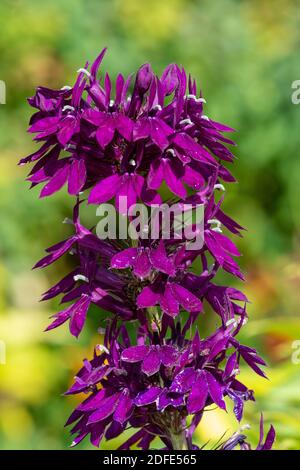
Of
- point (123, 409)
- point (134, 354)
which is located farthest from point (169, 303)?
point (123, 409)

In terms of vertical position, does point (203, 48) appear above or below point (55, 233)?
above

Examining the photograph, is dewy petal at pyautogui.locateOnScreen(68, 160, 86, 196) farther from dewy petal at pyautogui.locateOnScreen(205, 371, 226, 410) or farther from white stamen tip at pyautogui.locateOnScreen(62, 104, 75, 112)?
dewy petal at pyautogui.locateOnScreen(205, 371, 226, 410)

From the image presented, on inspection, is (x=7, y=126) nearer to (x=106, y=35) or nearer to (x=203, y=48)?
(x=106, y=35)

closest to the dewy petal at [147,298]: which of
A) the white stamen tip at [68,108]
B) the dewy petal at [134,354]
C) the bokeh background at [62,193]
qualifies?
the dewy petal at [134,354]

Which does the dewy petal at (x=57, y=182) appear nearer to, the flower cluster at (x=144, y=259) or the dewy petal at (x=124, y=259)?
the flower cluster at (x=144, y=259)

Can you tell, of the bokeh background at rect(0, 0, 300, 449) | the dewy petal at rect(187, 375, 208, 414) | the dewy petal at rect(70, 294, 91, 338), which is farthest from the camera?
the bokeh background at rect(0, 0, 300, 449)

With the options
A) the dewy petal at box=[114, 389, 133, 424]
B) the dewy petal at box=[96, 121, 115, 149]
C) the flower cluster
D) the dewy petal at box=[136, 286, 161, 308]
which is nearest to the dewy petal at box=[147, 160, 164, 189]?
the flower cluster
